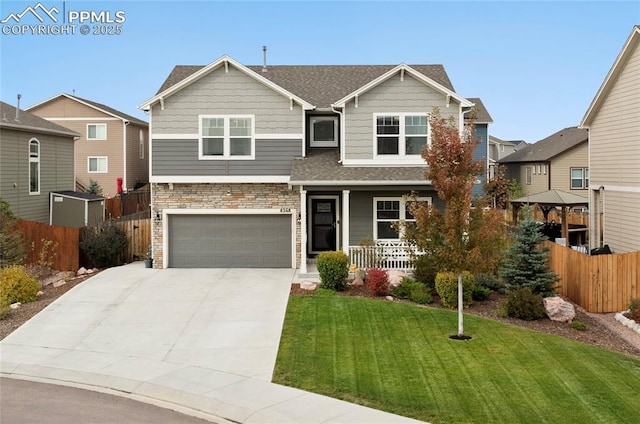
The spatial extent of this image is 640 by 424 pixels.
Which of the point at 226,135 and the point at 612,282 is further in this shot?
the point at 226,135

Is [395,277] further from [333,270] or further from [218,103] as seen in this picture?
[218,103]

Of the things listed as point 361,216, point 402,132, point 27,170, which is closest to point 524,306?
point 361,216

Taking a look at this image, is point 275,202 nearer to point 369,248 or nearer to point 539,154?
point 369,248

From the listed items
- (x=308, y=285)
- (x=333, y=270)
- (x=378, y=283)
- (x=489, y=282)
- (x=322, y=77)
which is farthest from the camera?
(x=322, y=77)

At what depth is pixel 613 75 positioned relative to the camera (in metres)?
21.5

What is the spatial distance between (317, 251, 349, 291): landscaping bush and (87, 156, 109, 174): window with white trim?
27077 millimetres

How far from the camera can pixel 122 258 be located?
23297 millimetres

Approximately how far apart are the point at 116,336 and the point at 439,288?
8254 millimetres

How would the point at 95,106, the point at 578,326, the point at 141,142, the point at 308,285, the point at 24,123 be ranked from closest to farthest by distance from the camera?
1. the point at 578,326
2. the point at 308,285
3. the point at 24,123
4. the point at 95,106
5. the point at 141,142

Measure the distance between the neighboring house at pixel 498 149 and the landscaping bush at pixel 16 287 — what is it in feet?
122

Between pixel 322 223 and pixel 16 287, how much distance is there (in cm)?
1050

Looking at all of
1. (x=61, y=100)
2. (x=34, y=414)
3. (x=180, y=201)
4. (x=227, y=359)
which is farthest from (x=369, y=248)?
(x=61, y=100)

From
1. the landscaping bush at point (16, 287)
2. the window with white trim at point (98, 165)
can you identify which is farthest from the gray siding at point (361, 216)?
the window with white trim at point (98, 165)

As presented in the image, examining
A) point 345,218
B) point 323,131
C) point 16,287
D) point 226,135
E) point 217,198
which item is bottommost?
point 16,287
